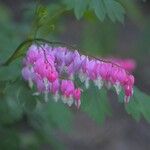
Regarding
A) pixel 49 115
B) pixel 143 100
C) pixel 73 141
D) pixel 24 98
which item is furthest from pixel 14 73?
pixel 73 141

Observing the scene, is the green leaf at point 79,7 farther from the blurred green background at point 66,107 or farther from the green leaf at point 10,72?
the green leaf at point 10,72

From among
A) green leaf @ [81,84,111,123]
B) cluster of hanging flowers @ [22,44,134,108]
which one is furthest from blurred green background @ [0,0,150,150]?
cluster of hanging flowers @ [22,44,134,108]

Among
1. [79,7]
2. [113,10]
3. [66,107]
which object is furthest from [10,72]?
[66,107]

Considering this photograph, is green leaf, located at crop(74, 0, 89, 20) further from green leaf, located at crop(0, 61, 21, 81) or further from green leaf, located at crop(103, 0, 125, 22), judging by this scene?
green leaf, located at crop(0, 61, 21, 81)

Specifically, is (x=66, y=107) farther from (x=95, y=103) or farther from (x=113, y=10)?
(x=113, y=10)

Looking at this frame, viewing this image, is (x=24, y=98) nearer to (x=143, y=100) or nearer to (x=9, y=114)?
(x=143, y=100)

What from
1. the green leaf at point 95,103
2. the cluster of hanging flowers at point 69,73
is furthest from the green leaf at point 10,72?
the green leaf at point 95,103
